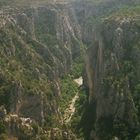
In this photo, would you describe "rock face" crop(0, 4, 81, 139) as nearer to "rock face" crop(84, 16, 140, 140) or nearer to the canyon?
the canyon

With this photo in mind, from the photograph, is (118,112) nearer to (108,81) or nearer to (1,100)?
(108,81)

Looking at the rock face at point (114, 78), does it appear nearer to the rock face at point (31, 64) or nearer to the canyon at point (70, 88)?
the canyon at point (70, 88)

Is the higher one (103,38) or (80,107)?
(103,38)

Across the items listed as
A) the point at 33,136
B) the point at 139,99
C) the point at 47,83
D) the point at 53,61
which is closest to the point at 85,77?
the point at 47,83

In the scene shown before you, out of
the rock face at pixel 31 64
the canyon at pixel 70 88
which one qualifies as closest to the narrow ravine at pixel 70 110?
the canyon at pixel 70 88

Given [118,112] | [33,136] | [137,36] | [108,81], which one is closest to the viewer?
[33,136]

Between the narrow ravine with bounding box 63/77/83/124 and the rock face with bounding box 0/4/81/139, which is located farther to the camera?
the narrow ravine with bounding box 63/77/83/124

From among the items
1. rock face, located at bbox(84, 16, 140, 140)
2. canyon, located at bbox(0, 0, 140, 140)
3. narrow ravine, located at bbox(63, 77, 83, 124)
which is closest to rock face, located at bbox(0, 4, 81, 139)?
canyon, located at bbox(0, 0, 140, 140)
